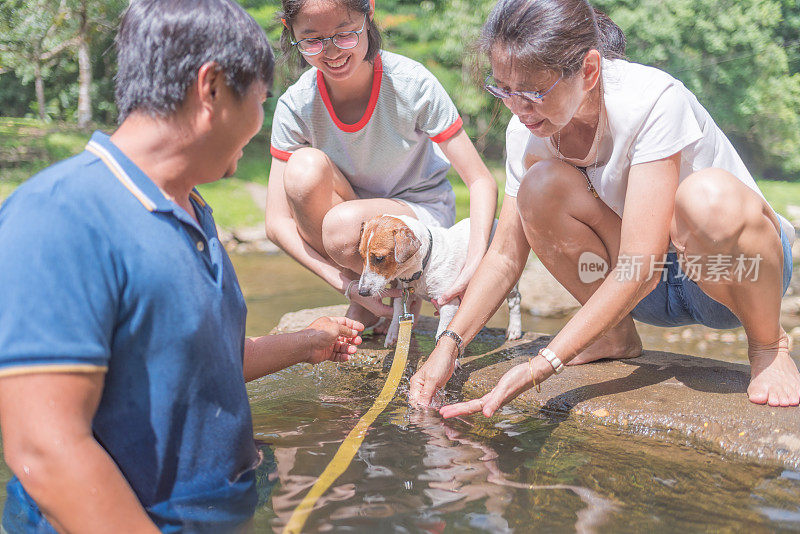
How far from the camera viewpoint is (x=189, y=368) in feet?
5.05

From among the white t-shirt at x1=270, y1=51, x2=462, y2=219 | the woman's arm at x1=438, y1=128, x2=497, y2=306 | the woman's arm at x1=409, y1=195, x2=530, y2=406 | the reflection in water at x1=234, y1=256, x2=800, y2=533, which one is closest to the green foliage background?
the white t-shirt at x1=270, y1=51, x2=462, y2=219

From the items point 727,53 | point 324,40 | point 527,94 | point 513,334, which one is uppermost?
point 727,53

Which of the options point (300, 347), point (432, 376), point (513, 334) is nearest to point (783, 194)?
point (513, 334)

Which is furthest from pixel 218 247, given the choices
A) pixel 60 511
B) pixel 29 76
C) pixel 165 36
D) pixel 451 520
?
pixel 29 76

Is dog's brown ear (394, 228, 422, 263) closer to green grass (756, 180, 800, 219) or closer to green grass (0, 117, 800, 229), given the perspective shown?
green grass (0, 117, 800, 229)

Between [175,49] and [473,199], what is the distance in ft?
7.11

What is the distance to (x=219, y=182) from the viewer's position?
41.2ft

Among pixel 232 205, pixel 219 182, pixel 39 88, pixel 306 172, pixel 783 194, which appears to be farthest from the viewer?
pixel 39 88

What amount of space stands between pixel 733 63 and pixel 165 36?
15538 millimetres

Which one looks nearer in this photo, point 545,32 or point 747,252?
point 545,32

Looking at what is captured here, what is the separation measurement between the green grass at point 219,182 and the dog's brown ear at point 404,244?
21.5 ft

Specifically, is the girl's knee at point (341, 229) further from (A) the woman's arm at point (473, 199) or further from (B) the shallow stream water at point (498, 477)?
(B) the shallow stream water at point (498, 477)

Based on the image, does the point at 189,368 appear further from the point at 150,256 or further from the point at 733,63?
the point at 733,63

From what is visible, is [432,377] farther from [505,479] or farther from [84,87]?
[84,87]
